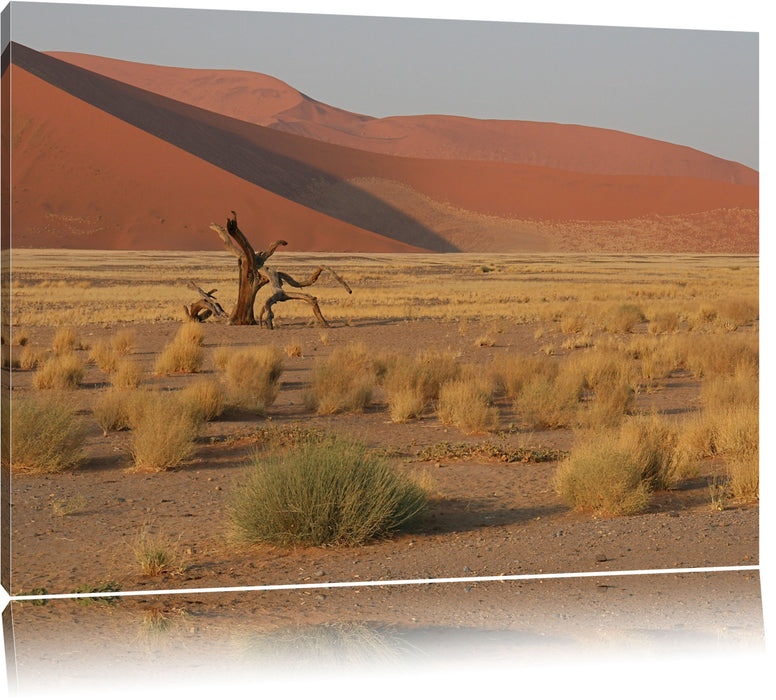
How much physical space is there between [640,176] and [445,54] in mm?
3982

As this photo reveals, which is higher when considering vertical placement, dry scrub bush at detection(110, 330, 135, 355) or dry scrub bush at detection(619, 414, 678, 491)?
dry scrub bush at detection(110, 330, 135, 355)

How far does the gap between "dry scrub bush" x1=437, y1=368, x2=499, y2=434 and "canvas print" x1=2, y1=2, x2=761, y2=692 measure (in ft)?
0.20

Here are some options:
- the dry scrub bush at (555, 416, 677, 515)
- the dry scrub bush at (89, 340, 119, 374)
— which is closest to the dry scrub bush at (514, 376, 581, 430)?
the dry scrub bush at (555, 416, 677, 515)

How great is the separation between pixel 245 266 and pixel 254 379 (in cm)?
835

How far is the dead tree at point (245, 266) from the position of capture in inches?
914

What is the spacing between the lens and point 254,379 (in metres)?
16.1

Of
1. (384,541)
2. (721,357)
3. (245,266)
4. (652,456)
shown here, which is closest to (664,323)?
(721,357)

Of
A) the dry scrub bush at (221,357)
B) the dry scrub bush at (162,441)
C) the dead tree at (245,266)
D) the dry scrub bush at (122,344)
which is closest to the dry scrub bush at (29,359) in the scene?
the dry scrub bush at (122,344)

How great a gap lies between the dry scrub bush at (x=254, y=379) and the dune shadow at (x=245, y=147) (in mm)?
2667

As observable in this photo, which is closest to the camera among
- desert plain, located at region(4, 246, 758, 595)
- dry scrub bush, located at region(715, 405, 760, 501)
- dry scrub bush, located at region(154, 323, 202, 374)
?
desert plain, located at region(4, 246, 758, 595)

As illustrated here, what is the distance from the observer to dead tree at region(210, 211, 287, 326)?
914 inches

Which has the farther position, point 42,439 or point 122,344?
point 122,344

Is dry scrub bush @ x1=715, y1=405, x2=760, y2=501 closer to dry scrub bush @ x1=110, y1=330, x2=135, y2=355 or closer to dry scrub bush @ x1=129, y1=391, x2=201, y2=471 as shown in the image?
dry scrub bush @ x1=129, y1=391, x2=201, y2=471

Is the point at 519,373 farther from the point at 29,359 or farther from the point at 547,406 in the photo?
the point at 29,359
